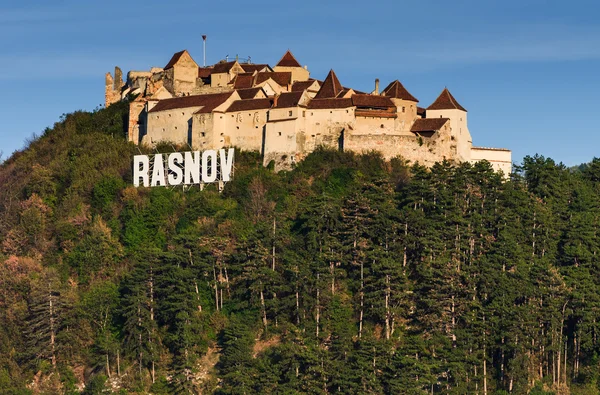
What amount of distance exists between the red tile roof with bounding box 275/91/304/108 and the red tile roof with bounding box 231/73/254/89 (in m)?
6.01

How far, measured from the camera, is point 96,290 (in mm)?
72688

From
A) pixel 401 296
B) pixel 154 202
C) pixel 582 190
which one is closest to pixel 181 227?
pixel 154 202

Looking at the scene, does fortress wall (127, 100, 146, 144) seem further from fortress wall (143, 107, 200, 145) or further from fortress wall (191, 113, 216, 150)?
fortress wall (191, 113, 216, 150)

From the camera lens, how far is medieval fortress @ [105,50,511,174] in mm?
80375

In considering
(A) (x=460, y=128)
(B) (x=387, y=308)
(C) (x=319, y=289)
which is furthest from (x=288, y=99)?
(B) (x=387, y=308)

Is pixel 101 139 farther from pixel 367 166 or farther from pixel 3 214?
pixel 367 166

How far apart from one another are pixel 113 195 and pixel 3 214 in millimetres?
8113

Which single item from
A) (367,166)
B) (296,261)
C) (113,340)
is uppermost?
(367,166)

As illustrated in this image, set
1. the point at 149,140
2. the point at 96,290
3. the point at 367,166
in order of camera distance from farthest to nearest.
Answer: the point at 149,140 < the point at 367,166 < the point at 96,290

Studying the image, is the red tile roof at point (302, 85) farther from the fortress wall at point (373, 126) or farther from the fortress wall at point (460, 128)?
the fortress wall at point (460, 128)

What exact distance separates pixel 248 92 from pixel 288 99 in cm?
437

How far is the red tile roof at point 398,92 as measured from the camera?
8275cm

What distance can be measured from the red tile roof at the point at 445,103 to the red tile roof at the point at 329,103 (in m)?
6.26

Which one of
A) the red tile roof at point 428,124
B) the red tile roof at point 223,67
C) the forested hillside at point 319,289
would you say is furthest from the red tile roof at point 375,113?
the red tile roof at point 223,67
